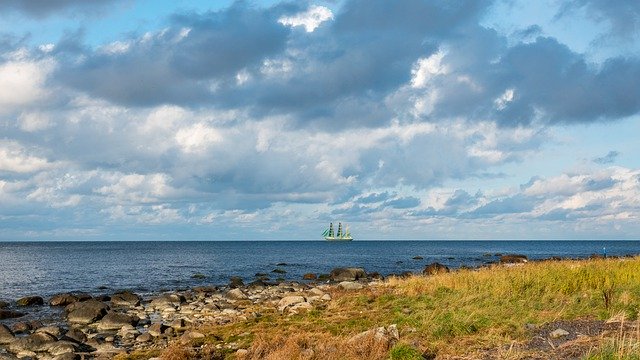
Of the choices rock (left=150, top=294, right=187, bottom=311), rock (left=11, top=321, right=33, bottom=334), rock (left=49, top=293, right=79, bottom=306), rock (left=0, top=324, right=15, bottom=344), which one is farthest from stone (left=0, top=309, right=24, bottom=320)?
rock (left=0, top=324, right=15, bottom=344)

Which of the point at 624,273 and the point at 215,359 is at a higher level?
the point at 624,273

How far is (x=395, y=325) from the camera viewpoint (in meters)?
15.7

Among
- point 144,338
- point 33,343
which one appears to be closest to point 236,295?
point 144,338

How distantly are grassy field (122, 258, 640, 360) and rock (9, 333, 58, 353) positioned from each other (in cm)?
448

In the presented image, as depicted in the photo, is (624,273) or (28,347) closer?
(28,347)

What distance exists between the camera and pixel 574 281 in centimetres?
2283

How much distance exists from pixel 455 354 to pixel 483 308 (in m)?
5.69

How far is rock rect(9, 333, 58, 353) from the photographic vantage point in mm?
18672

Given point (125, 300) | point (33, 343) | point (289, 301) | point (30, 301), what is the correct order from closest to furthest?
point (33, 343) → point (289, 301) → point (125, 300) → point (30, 301)

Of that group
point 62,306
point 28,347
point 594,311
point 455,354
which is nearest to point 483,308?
point 594,311

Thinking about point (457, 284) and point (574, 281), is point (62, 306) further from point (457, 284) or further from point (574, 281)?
point (574, 281)

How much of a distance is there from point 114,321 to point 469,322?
1506 centimetres

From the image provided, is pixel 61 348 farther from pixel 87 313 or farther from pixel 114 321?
pixel 87 313

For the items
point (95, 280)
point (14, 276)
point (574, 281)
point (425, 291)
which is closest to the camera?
point (574, 281)
